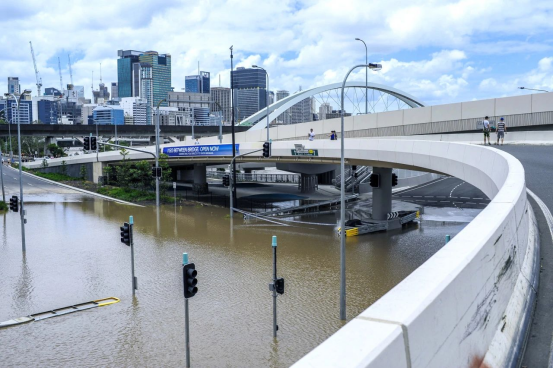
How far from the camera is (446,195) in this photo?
54.2m

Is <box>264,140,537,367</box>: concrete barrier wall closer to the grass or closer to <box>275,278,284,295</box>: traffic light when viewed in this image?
<box>275,278,284,295</box>: traffic light

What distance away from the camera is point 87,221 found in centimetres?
3856

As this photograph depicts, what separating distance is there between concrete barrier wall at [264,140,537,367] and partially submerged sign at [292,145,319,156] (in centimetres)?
2786

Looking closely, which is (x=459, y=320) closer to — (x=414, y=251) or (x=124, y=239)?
(x=124, y=239)

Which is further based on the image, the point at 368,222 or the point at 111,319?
the point at 368,222

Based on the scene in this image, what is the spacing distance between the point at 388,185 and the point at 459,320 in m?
35.2

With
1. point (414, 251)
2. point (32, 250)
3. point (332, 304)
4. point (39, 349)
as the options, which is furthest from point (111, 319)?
point (414, 251)

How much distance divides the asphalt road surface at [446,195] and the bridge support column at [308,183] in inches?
345

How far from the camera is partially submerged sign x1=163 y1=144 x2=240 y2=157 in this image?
152 feet

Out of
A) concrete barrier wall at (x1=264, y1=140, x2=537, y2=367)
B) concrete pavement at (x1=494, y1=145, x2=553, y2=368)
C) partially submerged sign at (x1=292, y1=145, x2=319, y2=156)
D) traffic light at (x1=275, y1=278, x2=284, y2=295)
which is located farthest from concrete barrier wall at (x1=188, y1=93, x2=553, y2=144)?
concrete barrier wall at (x1=264, y1=140, x2=537, y2=367)

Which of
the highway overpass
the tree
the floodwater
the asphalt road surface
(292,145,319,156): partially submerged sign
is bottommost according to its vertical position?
the floodwater

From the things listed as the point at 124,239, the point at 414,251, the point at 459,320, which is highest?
the point at 459,320

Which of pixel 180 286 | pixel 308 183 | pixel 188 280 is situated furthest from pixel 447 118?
pixel 188 280

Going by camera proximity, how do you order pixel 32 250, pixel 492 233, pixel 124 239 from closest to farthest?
pixel 492 233 → pixel 124 239 → pixel 32 250
